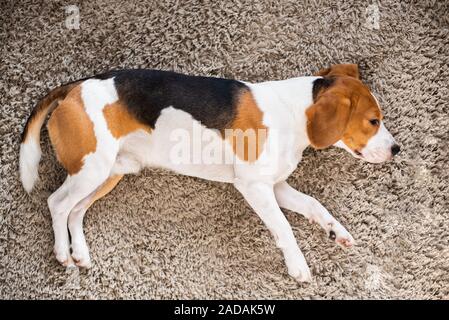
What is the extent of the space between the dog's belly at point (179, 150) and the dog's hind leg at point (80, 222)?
0.10m

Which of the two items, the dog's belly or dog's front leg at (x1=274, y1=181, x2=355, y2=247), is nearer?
the dog's belly

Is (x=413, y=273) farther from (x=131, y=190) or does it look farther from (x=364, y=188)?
(x=131, y=190)

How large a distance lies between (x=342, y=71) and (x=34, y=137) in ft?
5.21

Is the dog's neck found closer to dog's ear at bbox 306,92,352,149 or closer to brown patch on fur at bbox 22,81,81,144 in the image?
dog's ear at bbox 306,92,352,149

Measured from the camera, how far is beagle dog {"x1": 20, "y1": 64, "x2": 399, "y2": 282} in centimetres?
289

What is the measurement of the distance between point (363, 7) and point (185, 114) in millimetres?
1271

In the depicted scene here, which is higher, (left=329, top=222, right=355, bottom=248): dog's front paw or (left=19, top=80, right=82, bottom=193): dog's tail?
(left=19, top=80, right=82, bottom=193): dog's tail

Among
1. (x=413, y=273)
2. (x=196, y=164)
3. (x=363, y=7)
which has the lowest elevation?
(x=413, y=273)

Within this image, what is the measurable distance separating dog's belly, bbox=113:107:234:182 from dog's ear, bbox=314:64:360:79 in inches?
26.4

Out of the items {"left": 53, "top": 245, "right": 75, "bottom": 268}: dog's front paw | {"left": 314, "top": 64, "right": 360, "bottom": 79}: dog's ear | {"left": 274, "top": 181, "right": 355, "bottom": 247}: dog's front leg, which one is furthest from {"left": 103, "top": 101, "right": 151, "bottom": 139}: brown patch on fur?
{"left": 314, "top": 64, "right": 360, "bottom": 79}: dog's ear

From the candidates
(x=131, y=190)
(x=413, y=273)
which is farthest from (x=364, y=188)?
(x=131, y=190)

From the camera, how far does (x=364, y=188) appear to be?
3330 millimetres

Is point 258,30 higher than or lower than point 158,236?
higher

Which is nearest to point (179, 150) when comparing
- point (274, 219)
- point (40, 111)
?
point (274, 219)
